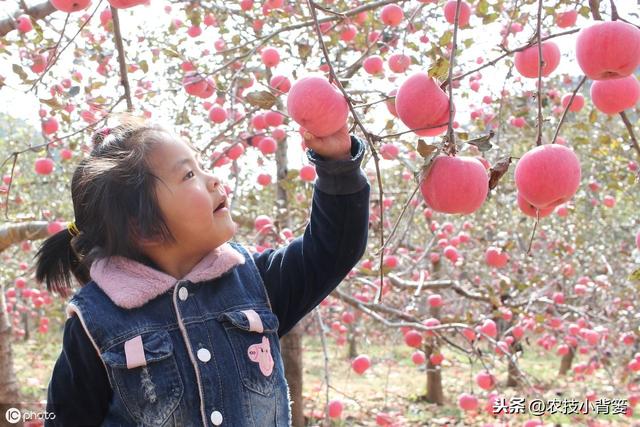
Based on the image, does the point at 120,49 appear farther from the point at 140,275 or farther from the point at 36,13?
the point at 36,13

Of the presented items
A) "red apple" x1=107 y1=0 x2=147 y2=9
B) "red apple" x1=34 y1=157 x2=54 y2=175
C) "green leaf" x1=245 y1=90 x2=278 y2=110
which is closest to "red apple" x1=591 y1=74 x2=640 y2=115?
"green leaf" x1=245 y1=90 x2=278 y2=110

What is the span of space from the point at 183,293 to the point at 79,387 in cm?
29

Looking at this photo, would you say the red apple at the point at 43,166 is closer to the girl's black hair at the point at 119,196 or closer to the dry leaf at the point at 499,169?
the girl's black hair at the point at 119,196

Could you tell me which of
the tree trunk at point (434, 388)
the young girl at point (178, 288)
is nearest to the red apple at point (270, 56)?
the young girl at point (178, 288)

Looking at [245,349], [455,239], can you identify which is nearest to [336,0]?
[455,239]

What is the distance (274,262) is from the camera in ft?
4.89

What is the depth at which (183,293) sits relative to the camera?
133 cm

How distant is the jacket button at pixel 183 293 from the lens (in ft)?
4.34

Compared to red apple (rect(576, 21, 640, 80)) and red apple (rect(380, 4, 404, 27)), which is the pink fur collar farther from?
red apple (rect(380, 4, 404, 27))

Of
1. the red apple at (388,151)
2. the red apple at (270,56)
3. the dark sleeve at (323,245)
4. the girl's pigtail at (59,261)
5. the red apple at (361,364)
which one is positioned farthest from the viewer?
the red apple at (361,364)

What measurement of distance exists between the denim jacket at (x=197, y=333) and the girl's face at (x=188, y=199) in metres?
0.07

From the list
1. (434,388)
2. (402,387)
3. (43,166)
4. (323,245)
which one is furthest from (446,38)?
(402,387)

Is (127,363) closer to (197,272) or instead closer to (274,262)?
(197,272)

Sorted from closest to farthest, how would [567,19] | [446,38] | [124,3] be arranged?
[124,3]
[446,38]
[567,19]
